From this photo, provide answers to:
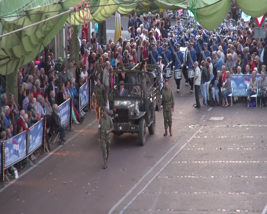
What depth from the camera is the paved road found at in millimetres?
16469

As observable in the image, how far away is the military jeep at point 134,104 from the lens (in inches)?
869

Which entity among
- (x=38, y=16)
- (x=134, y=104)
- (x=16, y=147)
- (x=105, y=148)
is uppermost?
(x=38, y=16)

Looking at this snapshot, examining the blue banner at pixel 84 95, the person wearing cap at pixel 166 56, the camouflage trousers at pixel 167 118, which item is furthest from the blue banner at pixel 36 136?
the person wearing cap at pixel 166 56

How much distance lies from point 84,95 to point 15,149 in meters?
8.25

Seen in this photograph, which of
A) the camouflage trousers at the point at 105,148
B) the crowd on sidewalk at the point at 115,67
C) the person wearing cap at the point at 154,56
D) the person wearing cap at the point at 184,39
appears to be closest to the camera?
the camouflage trousers at the point at 105,148

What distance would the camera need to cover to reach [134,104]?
22312mm

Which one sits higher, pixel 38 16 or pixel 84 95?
pixel 38 16

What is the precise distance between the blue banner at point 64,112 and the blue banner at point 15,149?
374 centimetres

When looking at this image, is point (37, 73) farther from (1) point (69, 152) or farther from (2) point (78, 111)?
(1) point (69, 152)

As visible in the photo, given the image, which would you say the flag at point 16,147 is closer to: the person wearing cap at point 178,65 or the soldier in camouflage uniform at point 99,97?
the soldier in camouflage uniform at point 99,97

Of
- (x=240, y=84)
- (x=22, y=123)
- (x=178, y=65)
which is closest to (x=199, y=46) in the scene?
(x=178, y=65)

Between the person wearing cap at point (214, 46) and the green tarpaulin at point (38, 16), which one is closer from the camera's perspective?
the green tarpaulin at point (38, 16)

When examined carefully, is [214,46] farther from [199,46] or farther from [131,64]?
[131,64]

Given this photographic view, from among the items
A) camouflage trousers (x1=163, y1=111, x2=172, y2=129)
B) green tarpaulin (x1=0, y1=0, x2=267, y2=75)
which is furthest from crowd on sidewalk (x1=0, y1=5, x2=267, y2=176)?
camouflage trousers (x1=163, y1=111, x2=172, y2=129)
